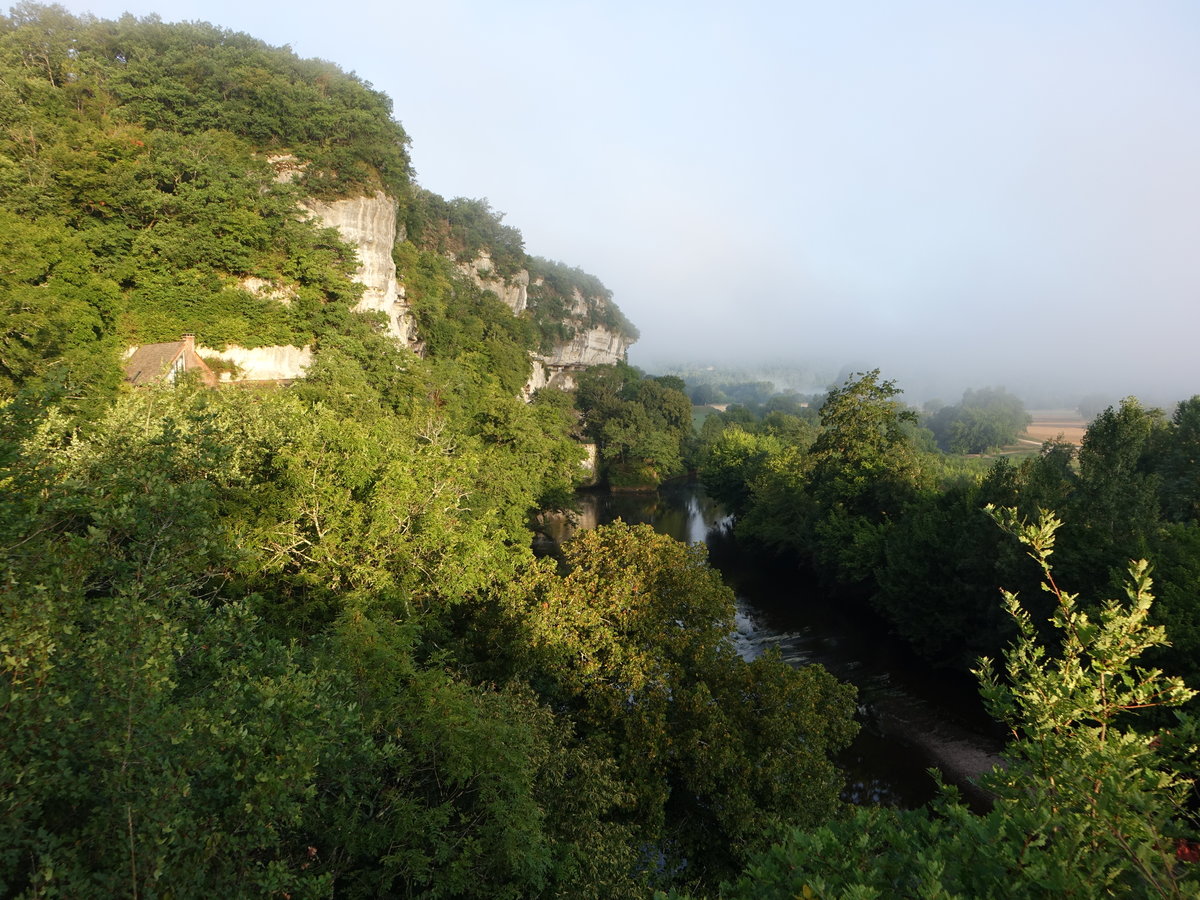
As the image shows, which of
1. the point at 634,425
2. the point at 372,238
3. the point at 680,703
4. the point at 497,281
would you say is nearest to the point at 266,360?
the point at 372,238

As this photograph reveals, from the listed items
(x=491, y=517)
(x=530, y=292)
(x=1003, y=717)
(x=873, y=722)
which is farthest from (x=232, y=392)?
(x=530, y=292)

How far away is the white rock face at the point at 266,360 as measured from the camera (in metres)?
30.0

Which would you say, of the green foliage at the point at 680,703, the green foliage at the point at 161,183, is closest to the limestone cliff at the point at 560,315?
the green foliage at the point at 161,183

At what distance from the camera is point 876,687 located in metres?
24.6

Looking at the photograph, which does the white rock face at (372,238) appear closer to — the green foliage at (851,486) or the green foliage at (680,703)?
the green foliage at (680,703)

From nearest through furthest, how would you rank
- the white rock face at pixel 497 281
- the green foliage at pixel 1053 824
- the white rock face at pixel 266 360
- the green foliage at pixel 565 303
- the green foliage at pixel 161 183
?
the green foliage at pixel 1053 824 → the green foliage at pixel 161 183 → the white rock face at pixel 266 360 → the white rock face at pixel 497 281 → the green foliage at pixel 565 303

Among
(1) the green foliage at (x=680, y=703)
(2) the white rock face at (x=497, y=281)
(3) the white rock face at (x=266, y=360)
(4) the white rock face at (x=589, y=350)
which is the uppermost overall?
(2) the white rock face at (x=497, y=281)

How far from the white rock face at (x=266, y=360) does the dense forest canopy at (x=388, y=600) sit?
68 cm

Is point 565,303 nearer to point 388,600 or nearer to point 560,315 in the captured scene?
point 560,315

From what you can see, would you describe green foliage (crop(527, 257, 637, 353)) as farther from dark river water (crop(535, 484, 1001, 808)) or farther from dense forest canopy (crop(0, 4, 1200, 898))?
dark river water (crop(535, 484, 1001, 808))

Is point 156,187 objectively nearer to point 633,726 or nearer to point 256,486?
point 256,486

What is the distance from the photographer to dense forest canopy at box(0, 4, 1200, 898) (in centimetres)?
482

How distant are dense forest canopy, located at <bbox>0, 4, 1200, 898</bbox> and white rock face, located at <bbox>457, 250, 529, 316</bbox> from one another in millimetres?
21003

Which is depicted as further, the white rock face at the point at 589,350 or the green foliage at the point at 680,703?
the white rock face at the point at 589,350
